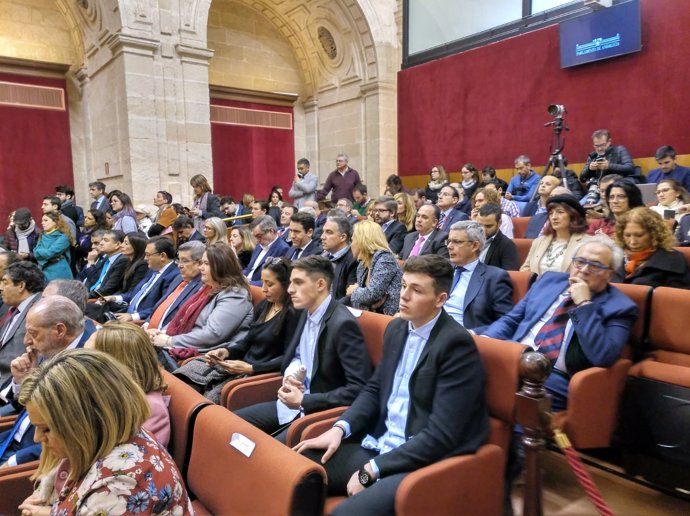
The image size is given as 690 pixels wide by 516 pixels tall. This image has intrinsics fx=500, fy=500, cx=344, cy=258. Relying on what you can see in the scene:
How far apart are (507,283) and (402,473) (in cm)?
141

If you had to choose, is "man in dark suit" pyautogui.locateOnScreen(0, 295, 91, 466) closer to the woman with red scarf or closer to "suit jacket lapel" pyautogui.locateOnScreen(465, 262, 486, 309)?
the woman with red scarf

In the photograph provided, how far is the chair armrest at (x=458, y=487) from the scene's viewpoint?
1.34 m

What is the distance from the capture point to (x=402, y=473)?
1.47 metres

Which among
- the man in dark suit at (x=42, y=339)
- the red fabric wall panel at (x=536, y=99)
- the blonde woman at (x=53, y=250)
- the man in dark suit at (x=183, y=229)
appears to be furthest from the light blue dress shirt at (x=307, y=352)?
the red fabric wall panel at (x=536, y=99)

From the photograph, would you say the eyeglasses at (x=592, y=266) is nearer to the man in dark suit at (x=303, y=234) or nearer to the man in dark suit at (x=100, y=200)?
the man in dark suit at (x=303, y=234)

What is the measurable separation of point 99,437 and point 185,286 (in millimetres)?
2199

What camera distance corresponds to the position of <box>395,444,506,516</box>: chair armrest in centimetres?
134

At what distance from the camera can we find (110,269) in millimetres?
4227

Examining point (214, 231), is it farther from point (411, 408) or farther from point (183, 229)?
point (411, 408)

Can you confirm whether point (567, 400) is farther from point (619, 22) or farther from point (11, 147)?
point (11, 147)

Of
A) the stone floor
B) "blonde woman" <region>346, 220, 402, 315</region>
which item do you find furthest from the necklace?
the stone floor

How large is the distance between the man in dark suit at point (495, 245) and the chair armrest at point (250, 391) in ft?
5.40

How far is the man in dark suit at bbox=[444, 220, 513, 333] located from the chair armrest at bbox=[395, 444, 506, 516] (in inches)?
39.1

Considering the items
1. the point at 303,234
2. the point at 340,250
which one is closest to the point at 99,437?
the point at 340,250
